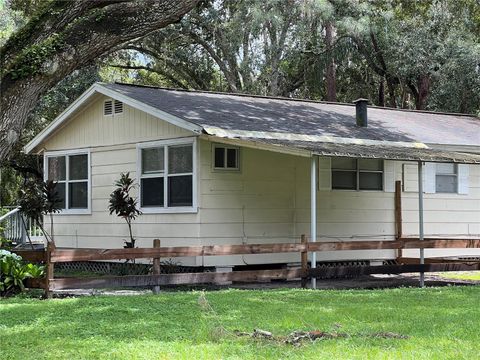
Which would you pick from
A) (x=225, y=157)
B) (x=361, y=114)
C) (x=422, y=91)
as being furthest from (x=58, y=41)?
(x=422, y=91)

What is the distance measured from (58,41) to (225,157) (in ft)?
23.9

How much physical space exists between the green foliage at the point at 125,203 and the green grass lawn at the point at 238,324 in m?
3.96

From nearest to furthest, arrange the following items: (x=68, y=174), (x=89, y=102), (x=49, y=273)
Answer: (x=49, y=273) → (x=89, y=102) → (x=68, y=174)

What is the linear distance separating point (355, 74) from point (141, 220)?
62.0 feet

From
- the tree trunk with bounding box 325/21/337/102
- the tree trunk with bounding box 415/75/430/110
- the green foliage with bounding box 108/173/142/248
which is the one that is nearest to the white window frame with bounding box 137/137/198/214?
the green foliage with bounding box 108/173/142/248

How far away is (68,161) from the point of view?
17000 millimetres

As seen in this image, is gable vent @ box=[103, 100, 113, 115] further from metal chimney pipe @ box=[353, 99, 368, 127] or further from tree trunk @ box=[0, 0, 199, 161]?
tree trunk @ box=[0, 0, 199, 161]

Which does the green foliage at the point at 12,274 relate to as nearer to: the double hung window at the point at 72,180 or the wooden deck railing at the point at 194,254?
the wooden deck railing at the point at 194,254

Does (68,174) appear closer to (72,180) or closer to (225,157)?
(72,180)

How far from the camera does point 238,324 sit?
25.2 ft

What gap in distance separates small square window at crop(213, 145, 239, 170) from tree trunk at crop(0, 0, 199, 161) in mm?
6291

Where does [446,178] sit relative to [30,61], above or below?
below

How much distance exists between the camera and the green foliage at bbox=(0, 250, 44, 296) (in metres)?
10.7

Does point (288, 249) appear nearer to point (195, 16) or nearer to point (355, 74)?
point (195, 16)
